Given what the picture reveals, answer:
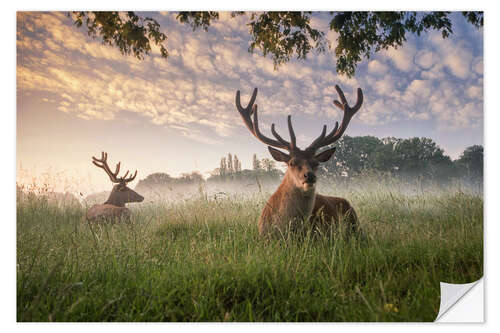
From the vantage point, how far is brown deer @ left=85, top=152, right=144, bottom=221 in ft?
11.4

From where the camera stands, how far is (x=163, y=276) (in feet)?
6.57

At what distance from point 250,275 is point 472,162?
2.67 m

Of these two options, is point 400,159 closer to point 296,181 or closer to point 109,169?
point 296,181

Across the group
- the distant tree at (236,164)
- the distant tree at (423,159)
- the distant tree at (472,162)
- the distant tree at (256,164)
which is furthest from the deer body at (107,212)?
the distant tree at (472,162)

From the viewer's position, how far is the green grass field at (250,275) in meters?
1.86

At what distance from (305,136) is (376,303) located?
1.95 meters

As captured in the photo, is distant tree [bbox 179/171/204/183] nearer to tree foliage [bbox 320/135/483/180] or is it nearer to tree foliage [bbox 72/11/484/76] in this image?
tree foliage [bbox 72/11/484/76]

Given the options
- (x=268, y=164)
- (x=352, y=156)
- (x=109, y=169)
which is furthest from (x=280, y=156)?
(x=109, y=169)

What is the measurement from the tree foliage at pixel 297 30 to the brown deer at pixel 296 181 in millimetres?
617

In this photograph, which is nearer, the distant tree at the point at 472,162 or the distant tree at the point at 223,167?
the distant tree at the point at 472,162

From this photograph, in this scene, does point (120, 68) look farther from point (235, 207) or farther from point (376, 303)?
point (376, 303)

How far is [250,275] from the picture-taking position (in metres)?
1.93

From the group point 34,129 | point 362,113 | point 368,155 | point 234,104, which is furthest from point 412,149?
point 34,129

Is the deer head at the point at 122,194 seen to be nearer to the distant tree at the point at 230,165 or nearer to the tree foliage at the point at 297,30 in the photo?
the distant tree at the point at 230,165
